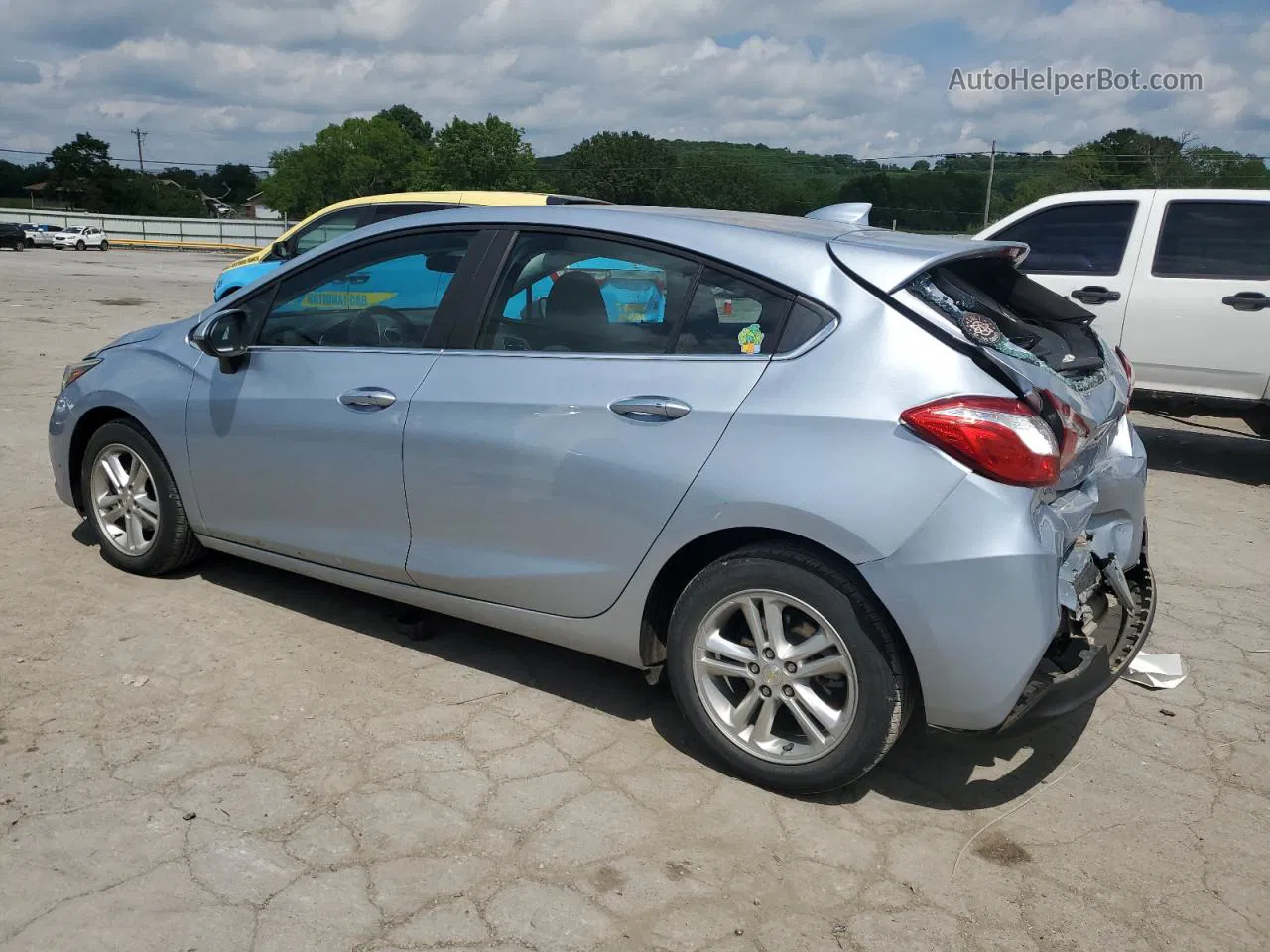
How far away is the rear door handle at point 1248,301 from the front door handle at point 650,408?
566 cm

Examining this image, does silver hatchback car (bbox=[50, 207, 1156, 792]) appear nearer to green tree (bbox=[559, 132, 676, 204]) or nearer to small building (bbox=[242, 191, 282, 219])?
green tree (bbox=[559, 132, 676, 204])

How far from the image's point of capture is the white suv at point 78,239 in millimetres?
50719

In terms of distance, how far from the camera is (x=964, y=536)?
285cm

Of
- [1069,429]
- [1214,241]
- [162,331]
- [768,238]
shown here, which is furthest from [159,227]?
[1069,429]

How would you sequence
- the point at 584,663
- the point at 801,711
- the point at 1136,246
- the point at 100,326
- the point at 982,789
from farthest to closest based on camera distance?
the point at 100,326
the point at 1136,246
the point at 584,663
the point at 982,789
the point at 801,711

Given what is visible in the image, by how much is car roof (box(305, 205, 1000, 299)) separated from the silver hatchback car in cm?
1

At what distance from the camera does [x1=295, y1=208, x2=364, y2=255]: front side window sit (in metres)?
12.0

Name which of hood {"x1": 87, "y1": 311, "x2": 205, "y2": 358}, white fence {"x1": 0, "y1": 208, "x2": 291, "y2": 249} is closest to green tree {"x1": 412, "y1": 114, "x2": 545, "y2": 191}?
white fence {"x1": 0, "y1": 208, "x2": 291, "y2": 249}

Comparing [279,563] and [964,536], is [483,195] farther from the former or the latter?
[964,536]

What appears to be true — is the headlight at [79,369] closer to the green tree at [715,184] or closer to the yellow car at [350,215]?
the yellow car at [350,215]

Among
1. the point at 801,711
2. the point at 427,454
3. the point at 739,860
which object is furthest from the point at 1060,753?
the point at 427,454

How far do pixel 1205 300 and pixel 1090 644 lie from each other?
517cm

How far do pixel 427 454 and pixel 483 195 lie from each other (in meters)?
7.55

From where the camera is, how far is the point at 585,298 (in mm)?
3600
